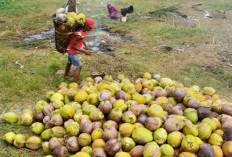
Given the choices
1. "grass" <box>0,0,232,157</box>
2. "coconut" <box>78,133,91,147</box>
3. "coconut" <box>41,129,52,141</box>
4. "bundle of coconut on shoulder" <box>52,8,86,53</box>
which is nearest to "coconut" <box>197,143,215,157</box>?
"coconut" <box>78,133,91,147</box>

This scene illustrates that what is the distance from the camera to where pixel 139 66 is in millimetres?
6719

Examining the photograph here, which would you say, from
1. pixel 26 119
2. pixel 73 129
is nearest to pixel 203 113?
pixel 73 129

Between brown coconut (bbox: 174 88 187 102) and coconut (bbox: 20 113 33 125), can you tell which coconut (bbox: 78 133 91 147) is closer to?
coconut (bbox: 20 113 33 125)

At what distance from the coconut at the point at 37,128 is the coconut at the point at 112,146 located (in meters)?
1.57

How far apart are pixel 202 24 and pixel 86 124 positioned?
35.7 ft

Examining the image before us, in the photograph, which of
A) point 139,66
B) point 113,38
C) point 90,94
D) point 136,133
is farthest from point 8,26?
point 136,133

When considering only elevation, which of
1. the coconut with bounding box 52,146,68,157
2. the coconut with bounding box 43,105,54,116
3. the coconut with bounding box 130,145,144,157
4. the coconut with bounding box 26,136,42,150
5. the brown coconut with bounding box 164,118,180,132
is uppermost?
the brown coconut with bounding box 164,118,180,132

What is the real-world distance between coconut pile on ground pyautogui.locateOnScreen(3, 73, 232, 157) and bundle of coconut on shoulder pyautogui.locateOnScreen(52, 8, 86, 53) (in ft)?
4.92

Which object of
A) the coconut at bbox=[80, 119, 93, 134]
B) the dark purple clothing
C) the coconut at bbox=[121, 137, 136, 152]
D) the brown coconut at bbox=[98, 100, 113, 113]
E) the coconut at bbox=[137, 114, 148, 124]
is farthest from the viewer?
the dark purple clothing

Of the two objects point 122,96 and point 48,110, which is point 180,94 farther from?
point 48,110

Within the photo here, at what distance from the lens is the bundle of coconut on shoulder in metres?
4.70

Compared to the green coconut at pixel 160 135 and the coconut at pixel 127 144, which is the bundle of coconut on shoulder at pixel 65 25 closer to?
the coconut at pixel 127 144

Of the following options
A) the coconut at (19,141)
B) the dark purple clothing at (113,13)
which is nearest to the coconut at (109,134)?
the coconut at (19,141)

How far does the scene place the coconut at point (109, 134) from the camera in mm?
3114
